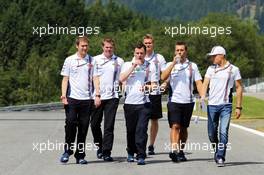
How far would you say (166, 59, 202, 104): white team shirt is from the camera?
1119 cm

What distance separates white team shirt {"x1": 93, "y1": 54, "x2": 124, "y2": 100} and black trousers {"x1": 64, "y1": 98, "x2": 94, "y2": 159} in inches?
12.1

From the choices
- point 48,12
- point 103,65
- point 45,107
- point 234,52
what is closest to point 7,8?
point 48,12

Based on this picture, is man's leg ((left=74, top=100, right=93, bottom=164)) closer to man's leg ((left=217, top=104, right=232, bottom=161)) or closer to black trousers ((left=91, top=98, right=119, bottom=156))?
black trousers ((left=91, top=98, right=119, bottom=156))

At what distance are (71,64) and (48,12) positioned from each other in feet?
425

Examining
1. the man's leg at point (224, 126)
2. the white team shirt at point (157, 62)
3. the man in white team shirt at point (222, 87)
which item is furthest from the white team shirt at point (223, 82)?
the white team shirt at point (157, 62)

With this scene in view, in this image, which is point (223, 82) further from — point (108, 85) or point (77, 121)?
point (77, 121)

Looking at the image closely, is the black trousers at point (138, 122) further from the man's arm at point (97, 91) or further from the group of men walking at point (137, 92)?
the man's arm at point (97, 91)

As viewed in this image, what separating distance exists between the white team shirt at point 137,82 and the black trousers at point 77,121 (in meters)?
0.59

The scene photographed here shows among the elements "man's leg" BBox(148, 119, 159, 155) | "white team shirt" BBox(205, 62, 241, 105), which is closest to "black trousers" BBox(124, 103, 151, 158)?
"white team shirt" BBox(205, 62, 241, 105)

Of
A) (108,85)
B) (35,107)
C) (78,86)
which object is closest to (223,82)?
(108,85)

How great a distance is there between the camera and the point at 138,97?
36.0 feet

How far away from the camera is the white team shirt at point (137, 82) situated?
35.7ft

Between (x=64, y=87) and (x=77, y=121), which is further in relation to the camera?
(x=77, y=121)

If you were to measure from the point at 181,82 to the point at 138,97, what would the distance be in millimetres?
735
